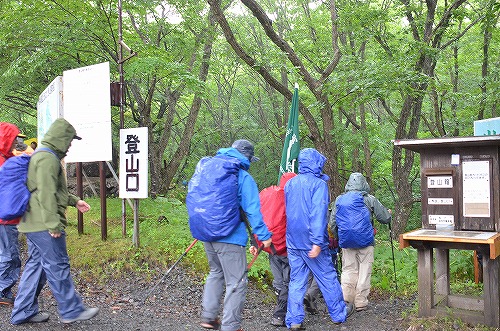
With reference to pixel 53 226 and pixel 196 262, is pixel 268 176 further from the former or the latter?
pixel 53 226

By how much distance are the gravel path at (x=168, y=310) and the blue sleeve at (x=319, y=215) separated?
49.1 inches

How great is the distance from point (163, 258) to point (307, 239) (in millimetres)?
3009

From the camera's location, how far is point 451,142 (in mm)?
5406

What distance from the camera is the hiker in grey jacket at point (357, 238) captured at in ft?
21.1

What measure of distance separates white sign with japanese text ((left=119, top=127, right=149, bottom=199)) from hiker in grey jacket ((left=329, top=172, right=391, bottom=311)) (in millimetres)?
2984

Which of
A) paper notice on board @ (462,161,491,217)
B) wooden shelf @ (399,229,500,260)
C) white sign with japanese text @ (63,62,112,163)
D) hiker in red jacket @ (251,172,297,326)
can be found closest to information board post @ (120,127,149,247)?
white sign with japanese text @ (63,62,112,163)

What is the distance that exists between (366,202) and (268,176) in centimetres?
1475

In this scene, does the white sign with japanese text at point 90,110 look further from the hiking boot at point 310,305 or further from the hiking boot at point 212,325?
the hiking boot at point 310,305

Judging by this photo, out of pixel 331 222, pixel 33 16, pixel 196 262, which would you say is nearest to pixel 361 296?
pixel 331 222

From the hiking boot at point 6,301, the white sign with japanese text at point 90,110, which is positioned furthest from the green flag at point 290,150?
the hiking boot at point 6,301

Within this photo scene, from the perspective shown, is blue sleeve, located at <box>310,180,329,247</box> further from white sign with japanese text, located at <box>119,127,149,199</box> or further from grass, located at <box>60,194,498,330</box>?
white sign with japanese text, located at <box>119,127,149,199</box>

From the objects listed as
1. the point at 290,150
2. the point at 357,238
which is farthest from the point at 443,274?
the point at 290,150

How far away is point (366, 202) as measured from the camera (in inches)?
257

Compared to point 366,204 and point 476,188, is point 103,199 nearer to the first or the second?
point 366,204
